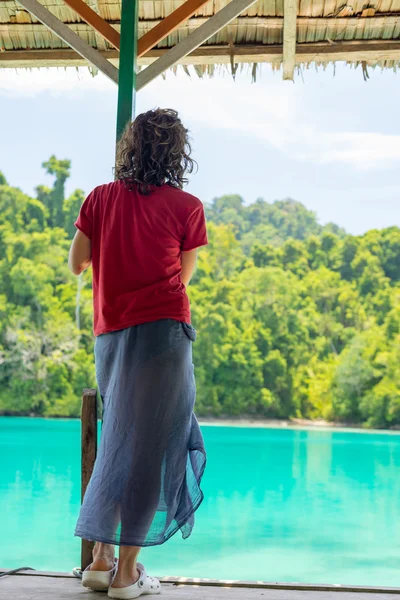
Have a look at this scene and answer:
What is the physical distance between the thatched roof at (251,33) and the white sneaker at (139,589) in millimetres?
2309

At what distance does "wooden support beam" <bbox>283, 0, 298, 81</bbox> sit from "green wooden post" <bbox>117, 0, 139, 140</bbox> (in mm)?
809

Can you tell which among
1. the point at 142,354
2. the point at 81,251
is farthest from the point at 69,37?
the point at 142,354

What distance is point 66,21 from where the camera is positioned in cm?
325

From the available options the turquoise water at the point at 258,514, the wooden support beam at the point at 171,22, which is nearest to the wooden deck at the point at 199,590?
the wooden support beam at the point at 171,22

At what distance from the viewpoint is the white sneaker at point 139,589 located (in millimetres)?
1594

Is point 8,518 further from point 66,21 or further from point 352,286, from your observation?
point 352,286

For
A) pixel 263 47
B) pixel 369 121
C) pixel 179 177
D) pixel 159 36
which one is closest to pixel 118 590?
pixel 179 177

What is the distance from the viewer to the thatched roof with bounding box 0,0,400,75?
10.4 ft

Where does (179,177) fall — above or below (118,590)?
above

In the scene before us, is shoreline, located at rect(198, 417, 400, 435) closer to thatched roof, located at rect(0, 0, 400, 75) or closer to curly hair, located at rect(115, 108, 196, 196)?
thatched roof, located at rect(0, 0, 400, 75)

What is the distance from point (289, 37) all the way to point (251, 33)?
31 centimetres

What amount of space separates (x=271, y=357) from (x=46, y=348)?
6.12 meters

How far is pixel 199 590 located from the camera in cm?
173

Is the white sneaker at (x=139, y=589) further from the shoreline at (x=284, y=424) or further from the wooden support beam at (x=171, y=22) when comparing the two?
the shoreline at (x=284, y=424)
